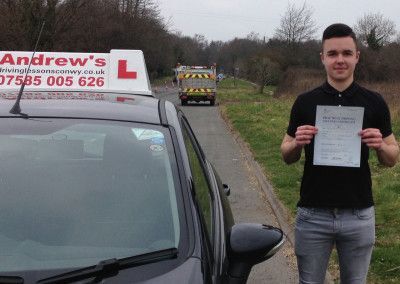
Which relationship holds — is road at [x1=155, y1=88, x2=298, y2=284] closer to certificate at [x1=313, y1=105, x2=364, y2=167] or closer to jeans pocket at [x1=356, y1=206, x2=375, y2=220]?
jeans pocket at [x1=356, y1=206, x2=375, y2=220]

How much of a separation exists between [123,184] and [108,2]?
56269mm

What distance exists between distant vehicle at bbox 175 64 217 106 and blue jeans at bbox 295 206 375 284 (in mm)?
31701

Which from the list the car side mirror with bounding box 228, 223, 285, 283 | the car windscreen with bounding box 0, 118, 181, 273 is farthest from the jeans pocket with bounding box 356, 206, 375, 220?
the car windscreen with bounding box 0, 118, 181, 273

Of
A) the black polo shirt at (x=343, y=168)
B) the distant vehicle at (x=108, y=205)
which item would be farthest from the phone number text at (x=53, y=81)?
the black polo shirt at (x=343, y=168)

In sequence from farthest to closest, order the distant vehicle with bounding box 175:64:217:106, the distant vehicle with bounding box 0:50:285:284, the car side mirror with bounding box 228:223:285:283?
1. the distant vehicle with bounding box 175:64:217:106
2. the car side mirror with bounding box 228:223:285:283
3. the distant vehicle with bounding box 0:50:285:284

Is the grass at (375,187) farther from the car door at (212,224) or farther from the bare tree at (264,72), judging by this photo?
the bare tree at (264,72)

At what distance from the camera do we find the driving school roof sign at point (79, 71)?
16.7 feet

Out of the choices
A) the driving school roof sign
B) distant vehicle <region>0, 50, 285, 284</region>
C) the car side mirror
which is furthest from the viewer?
the driving school roof sign

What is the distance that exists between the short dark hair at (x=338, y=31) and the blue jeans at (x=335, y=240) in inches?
36.1

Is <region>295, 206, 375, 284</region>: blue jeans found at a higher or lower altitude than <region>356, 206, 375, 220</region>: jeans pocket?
lower

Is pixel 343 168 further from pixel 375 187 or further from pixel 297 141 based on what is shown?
pixel 375 187

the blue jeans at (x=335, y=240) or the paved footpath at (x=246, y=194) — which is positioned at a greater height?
the blue jeans at (x=335, y=240)

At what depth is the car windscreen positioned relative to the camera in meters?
2.21

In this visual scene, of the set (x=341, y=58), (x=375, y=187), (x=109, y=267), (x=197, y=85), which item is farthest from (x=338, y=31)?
(x=197, y=85)
